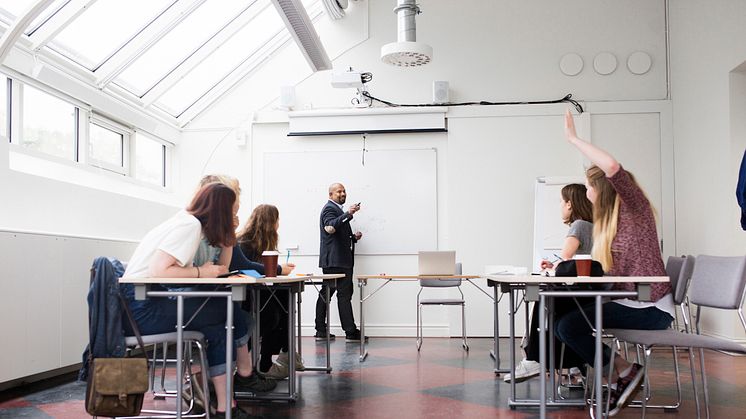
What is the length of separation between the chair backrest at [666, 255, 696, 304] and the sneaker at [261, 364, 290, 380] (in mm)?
2250

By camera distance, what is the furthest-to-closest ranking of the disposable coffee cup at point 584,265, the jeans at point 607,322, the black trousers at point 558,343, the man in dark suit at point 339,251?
1. the man in dark suit at point 339,251
2. the black trousers at point 558,343
3. the jeans at point 607,322
4. the disposable coffee cup at point 584,265

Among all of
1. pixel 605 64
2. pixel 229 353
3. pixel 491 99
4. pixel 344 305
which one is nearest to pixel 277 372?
pixel 229 353

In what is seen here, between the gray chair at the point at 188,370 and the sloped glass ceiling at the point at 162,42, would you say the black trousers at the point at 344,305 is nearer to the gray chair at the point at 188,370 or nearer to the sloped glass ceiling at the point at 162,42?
the sloped glass ceiling at the point at 162,42

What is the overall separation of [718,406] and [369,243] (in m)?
4.34

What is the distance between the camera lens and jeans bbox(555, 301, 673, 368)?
3076 millimetres

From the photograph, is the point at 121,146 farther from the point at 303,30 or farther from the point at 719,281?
the point at 719,281

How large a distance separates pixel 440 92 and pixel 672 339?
5.02 meters

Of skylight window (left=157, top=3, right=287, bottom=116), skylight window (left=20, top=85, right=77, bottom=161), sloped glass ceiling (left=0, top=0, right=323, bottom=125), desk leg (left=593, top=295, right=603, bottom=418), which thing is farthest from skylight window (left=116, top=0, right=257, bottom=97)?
desk leg (left=593, top=295, right=603, bottom=418)

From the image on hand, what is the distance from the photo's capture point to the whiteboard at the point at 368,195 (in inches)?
299

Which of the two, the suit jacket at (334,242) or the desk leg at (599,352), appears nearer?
the desk leg at (599,352)

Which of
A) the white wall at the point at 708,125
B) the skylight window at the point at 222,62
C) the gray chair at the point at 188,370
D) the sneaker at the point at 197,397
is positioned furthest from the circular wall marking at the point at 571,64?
the sneaker at the point at 197,397

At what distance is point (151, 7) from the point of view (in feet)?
19.4

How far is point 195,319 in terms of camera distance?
10.1 feet

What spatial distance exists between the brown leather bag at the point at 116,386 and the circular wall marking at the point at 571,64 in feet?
19.6
